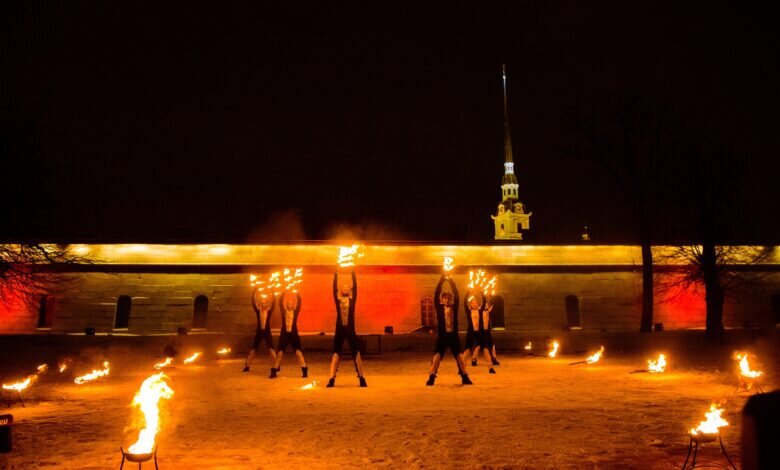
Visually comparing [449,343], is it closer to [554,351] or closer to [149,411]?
[149,411]

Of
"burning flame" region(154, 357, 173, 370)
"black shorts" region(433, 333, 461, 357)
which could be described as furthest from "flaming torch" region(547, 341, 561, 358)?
"burning flame" region(154, 357, 173, 370)

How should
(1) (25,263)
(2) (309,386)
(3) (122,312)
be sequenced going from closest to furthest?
1. (2) (309,386)
2. (1) (25,263)
3. (3) (122,312)

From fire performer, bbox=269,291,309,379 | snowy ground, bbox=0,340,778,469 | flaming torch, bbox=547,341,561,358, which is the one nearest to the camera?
snowy ground, bbox=0,340,778,469

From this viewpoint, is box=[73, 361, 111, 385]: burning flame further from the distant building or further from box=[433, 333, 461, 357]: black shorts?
the distant building

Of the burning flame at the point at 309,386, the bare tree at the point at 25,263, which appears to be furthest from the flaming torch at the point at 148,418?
the bare tree at the point at 25,263

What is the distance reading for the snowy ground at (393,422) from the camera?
6066 millimetres

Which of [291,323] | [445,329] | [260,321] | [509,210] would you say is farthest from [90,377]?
[509,210]

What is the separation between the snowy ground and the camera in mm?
6066

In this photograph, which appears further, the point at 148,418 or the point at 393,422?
the point at 393,422

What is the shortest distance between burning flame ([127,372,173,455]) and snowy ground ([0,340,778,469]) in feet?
3.40

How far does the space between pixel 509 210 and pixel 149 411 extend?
90143mm

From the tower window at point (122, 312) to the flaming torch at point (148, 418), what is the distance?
32362 millimetres

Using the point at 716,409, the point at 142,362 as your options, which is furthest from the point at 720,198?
the point at 142,362

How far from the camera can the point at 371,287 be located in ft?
117
